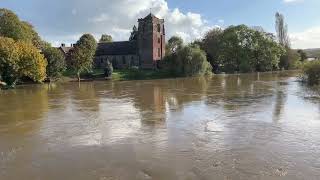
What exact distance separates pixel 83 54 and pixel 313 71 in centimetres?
4596

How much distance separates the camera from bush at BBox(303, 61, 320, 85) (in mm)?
50656

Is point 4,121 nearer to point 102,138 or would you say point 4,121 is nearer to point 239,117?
point 102,138

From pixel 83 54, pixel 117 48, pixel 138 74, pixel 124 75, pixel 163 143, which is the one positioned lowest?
pixel 163 143

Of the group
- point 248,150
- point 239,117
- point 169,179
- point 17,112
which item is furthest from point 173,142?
point 17,112

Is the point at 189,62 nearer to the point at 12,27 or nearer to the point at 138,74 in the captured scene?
the point at 138,74

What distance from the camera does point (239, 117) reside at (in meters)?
25.9

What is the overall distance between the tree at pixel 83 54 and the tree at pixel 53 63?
492cm

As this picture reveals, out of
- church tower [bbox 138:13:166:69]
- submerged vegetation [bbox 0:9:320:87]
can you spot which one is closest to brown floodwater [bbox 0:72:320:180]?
submerged vegetation [bbox 0:9:320:87]

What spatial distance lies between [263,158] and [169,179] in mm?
4450

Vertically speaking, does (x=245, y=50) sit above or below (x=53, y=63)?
above

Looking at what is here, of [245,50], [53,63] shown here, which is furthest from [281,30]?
[53,63]

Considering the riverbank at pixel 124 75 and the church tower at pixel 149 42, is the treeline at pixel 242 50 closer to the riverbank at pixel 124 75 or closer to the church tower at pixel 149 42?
the church tower at pixel 149 42

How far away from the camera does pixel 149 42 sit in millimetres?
97125

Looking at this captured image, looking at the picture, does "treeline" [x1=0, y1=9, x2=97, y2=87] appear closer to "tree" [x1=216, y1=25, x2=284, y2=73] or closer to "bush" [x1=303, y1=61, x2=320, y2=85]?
"tree" [x1=216, y1=25, x2=284, y2=73]
